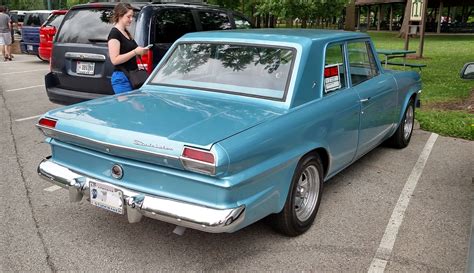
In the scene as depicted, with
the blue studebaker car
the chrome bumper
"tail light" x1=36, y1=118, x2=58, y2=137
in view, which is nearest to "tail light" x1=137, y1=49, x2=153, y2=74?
the blue studebaker car

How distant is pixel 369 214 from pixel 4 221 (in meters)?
3.11

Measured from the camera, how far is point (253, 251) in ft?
11.4

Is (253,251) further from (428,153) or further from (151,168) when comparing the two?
(428,153)

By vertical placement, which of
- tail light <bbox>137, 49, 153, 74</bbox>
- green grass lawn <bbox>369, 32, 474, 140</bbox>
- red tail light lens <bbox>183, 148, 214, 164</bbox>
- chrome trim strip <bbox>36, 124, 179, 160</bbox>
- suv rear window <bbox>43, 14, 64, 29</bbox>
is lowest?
green grass lawn <bbox>369, 32, 474, 140</bbox>

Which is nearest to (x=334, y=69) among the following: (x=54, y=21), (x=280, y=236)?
(x=280, y=236)

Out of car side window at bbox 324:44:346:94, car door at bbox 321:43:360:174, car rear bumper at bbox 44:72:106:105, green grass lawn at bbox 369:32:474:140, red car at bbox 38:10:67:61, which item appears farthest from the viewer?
red car at bbox 38:10:67:61

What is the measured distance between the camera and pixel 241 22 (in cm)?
827

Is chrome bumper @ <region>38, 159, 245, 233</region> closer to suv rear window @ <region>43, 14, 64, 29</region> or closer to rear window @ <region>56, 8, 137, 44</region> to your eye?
rear window @ <region>56, 8, 137, 44</region>

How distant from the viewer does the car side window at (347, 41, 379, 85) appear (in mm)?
4625

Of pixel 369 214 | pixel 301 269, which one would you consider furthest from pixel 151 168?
pixel 369 214

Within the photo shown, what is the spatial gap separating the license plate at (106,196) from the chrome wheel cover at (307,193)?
134 cm

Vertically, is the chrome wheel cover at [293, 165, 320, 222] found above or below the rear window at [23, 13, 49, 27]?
below

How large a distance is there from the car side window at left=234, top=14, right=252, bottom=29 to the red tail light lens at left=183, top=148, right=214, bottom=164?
5543mm

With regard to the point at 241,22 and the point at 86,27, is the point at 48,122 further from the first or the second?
the point at 241,22
